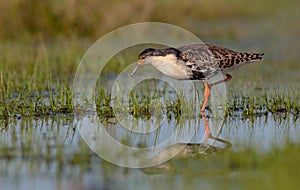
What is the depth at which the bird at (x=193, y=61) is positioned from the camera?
926cm

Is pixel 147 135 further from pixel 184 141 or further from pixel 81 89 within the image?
pixel 81 89

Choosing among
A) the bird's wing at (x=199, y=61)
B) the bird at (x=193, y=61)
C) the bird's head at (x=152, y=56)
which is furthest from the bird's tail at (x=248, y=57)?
the bird's head at (x=152, y=56)

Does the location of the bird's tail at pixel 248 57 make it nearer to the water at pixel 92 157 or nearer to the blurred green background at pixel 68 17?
the water at pixel 92 157

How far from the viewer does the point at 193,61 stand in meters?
9.48

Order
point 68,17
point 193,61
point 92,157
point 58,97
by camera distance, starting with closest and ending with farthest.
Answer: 1. point 92,157
2. point 193,61
3. point 58,97
4. point 68,17

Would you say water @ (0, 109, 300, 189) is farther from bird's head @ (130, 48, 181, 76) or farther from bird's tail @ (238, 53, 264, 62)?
bird's tail @ (238, 53, 264, 62)

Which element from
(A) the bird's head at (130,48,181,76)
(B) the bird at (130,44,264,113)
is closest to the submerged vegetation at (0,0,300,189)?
(B) the bird at (130,44,264,113)

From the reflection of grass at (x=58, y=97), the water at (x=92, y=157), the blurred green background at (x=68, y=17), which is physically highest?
the blurred green background at (x=68, y=17)

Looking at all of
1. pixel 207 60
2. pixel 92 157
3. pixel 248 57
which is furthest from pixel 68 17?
pixel 92 157

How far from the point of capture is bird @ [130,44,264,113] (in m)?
9.26

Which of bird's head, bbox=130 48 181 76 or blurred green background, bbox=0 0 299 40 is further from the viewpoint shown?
blurred green background, bbox=0 0 299 40

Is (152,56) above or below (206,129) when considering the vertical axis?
above

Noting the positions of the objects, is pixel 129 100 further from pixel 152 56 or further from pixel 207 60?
pixel 207 60

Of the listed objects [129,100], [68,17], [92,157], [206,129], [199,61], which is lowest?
[92,157]
